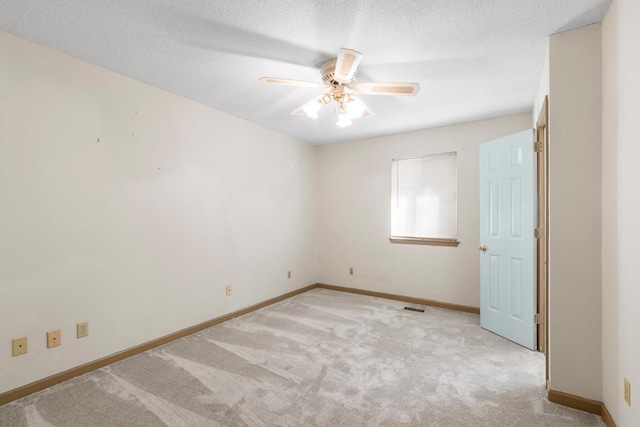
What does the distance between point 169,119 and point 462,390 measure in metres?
3.49

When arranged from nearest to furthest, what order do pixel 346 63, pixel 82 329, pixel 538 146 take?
pixel 346 63, pixel 82 329, pixel 538 146

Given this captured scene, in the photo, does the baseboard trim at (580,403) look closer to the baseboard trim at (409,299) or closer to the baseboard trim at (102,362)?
the baseboard trim at (409,299)

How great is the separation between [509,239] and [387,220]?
1.77 metres

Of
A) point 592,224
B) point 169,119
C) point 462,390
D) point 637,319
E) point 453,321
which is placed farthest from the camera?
point 453,321

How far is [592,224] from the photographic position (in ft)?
6.33

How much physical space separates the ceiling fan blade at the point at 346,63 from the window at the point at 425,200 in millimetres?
2507

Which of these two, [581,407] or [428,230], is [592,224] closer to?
[581,407]

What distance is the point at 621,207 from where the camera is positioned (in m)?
1.62

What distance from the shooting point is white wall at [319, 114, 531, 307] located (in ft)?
12.9

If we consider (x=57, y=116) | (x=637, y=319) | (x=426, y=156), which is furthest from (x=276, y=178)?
(x=637, y=319)

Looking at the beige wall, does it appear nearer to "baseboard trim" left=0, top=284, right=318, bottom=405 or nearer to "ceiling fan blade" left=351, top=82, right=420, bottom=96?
"ceiling fan blade" left=351, top=82, right=420, bottom=96

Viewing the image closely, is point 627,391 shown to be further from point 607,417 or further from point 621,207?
point 621,207

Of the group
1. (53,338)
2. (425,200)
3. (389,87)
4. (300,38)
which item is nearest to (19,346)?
(53,338)

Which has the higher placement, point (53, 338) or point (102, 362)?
point (53, 338)
